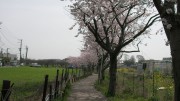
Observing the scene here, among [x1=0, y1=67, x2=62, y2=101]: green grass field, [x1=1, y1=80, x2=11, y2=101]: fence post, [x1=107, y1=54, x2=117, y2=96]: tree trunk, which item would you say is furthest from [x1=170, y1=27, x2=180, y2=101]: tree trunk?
[x1=107, y1=54, x2=117, y2=96]: tree trunk

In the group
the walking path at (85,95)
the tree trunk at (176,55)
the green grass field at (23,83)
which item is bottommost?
the walking path at (85,95)

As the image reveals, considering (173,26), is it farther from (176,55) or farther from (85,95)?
(85,95)

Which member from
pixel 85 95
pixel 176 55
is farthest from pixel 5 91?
pixel 85 95

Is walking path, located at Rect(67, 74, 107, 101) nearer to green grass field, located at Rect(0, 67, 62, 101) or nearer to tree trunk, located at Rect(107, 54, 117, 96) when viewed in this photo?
tree trunk, located at Rect(107, 54, 117, 96)

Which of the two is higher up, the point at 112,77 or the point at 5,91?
the point at 112,77

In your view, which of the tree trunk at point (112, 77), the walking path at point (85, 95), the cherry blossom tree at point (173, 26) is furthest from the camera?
the tree trunk at point (112, 77)

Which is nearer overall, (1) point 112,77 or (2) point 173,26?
(2) point 173,26

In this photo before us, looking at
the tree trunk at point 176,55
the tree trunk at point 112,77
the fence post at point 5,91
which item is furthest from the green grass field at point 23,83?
the tree trunk at point 176,55

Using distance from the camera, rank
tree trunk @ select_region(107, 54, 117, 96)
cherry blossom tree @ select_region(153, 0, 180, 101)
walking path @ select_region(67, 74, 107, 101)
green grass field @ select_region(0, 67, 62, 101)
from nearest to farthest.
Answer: cherry blossom tree @ select_region(153, 0, 180, 101) < green grass field @ select_region(0, 67, 62, 101) < walking path @ select_region(67, 74, 107, 101) < tree trunk @ select_region(107, 54, 117, 96)

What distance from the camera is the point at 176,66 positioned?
10.7 m

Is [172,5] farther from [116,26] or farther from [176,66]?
[116,26]

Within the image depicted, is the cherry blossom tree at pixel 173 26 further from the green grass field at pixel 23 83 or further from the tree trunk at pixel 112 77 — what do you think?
the tree trunk at pixel 112 77

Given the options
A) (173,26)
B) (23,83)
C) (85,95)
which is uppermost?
(173,26)

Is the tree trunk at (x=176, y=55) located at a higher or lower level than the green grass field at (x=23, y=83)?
higher
